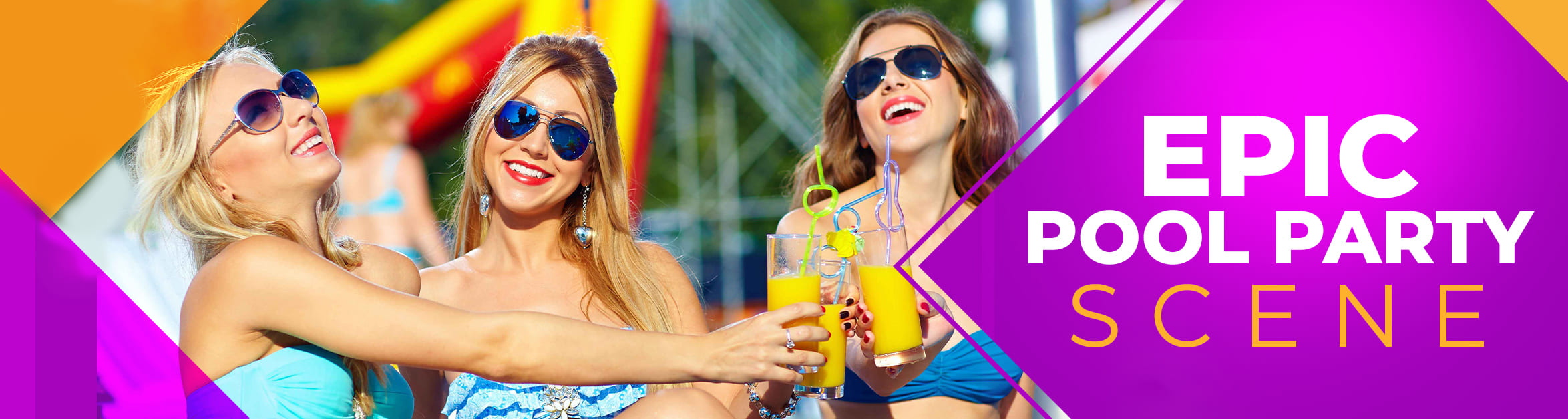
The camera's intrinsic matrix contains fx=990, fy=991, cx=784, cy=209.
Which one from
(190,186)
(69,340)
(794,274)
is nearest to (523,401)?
(794,274)

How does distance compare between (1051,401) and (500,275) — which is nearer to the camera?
(500,275)

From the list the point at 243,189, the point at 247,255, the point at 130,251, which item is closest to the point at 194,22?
the point at 130,251

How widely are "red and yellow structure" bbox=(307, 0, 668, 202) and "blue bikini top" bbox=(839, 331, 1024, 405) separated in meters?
5.09

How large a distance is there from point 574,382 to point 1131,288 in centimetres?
251

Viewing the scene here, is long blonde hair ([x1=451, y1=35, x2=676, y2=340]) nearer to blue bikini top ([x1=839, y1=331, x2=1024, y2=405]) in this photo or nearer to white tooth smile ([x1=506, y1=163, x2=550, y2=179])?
white tooth smile ([x1=506, y1=163, x2=550, y2=179])

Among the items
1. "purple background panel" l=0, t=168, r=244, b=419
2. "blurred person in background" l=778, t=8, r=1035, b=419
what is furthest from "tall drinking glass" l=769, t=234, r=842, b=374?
"purple background panel" l=0, t=168, r=244, b=419

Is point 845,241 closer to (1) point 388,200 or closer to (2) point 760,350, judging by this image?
(2) point 760,350

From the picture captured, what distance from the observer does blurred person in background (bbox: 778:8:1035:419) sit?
2.80m

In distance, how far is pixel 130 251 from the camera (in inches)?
153

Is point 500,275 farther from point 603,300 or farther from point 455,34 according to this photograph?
point 455,34

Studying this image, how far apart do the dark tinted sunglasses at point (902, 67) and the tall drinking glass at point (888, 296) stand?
0.82 metres

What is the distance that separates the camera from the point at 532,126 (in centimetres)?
243

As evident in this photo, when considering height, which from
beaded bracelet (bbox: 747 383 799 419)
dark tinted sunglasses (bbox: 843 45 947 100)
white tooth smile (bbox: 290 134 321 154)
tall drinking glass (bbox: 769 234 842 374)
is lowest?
beaded bracelet (bbox: 747 383 799 419)

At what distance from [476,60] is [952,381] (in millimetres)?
6604
